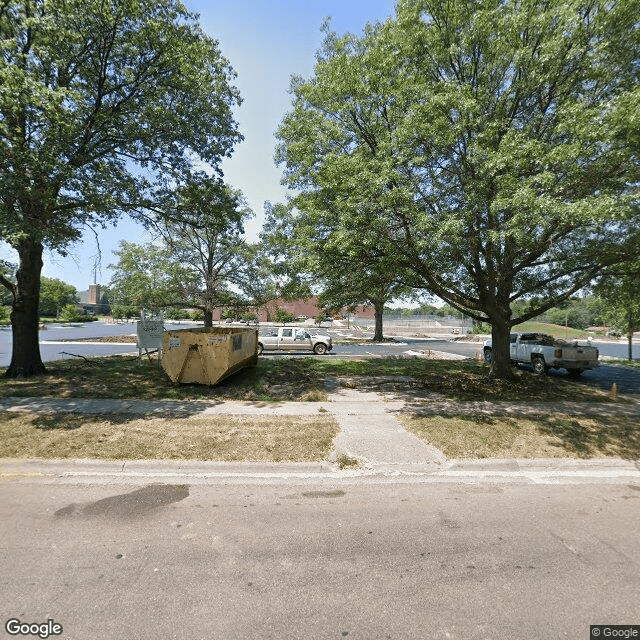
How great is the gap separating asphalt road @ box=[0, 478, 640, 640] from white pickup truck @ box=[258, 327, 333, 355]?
54.9 feet

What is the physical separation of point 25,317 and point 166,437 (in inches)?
318

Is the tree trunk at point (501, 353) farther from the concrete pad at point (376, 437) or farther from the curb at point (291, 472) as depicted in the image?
the curb at point (291, 472)

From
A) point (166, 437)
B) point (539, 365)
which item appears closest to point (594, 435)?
point (166, 437)

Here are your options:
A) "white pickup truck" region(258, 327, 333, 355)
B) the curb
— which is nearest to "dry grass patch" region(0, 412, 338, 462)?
the curb

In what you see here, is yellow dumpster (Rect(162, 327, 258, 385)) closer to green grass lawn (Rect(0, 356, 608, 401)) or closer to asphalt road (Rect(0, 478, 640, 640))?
green grass lawn (Rect(0, 356, 608, 401))

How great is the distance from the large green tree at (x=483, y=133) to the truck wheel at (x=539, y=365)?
6.15 metres

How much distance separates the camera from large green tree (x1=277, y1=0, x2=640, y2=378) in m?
6.82

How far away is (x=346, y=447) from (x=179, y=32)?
35.9 feet

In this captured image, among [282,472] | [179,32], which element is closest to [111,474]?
[282,472]

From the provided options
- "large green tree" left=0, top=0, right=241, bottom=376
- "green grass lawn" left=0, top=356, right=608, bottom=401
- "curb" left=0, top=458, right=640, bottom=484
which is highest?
"large green tree" left=0, top=0, right=241, bottom=376

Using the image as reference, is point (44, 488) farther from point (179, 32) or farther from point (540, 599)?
point (179, 32)

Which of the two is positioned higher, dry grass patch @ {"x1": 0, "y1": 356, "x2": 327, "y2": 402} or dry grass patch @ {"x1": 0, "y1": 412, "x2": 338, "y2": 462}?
dry grass patch @ {"x1": 0, "y1": 356, "x2": 327, "y2": 402}

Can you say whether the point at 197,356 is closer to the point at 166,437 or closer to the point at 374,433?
the point at 166,437

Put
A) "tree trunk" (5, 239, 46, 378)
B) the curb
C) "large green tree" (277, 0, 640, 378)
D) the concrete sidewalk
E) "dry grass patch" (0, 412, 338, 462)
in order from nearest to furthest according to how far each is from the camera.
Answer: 1. the curb
2. the concrete sidewalk
3. "dry grass patch" (0, 412, 338, 462)
4. "large green tree" (277, 0, 640, 378)
5. "tree trunk" (5, 239, 46, 378)
